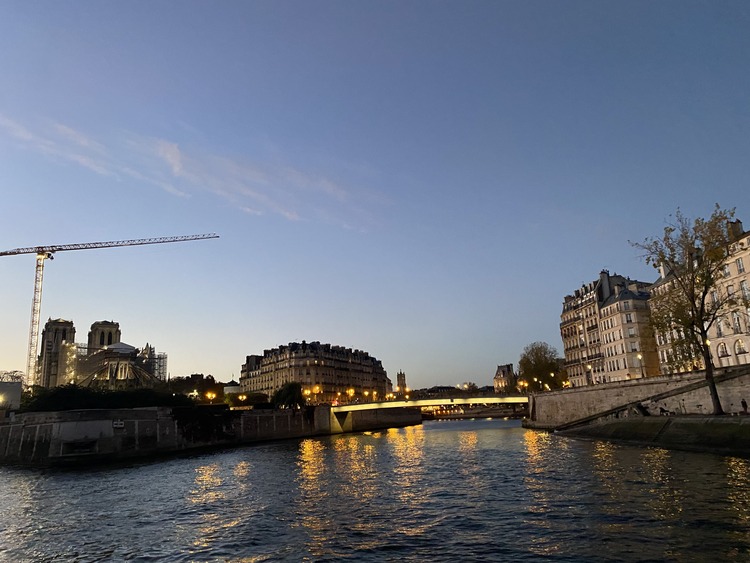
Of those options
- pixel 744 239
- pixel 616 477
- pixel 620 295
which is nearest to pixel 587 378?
pixel 620 295

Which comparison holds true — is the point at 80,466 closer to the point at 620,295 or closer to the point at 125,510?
the point at 125,510

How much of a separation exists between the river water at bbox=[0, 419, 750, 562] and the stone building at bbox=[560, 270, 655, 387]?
64589 mm

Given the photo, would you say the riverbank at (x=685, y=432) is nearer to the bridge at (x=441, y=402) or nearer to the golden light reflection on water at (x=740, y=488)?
the golden light reflection on water at (x=740, y=488)

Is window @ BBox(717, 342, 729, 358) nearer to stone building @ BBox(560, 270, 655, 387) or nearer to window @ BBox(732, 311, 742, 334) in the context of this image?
window @ BBox(732, 311, 742, 334)

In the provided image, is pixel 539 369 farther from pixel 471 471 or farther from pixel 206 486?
pixel 206 486

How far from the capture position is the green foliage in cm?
9094

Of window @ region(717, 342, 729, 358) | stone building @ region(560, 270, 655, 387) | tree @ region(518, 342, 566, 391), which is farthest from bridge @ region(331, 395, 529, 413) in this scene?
window @ region(717, 342, 729, 358)

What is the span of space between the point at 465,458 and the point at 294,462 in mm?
21840

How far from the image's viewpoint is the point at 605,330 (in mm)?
124625

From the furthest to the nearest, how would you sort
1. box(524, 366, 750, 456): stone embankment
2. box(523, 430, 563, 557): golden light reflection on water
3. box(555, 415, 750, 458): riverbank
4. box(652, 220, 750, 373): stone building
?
1. box(652, 220, 750, 373): stone building
2. box(524, 366, 750, 456): stone embankment
3. box(555, 415, 750, 458): riverbank
4. box(523, 430, 563, 557): golden light reflection on water

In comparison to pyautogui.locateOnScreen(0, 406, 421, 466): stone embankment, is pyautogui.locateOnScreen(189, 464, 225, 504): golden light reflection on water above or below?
below

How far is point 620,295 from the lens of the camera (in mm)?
120375

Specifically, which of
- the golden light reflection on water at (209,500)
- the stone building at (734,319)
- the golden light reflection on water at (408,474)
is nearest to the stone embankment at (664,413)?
the stone building at (734,319)

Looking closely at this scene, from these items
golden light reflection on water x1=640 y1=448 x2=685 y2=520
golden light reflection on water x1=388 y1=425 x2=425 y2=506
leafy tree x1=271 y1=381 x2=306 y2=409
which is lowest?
golden light reflection on water x1=388 y1=425 x2=425 y2=506
